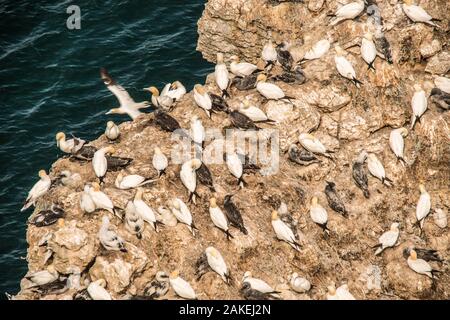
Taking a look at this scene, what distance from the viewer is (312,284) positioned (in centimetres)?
1950

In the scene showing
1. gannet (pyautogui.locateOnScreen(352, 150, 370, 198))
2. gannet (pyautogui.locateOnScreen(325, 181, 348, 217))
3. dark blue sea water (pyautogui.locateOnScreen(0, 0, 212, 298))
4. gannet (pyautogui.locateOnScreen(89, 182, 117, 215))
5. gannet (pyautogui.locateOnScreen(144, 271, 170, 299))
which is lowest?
dark blue sea water (pyautogui.locateOnScreen(0, 0, 212, 298))

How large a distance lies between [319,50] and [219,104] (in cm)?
402

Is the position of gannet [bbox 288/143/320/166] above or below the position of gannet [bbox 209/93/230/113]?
below

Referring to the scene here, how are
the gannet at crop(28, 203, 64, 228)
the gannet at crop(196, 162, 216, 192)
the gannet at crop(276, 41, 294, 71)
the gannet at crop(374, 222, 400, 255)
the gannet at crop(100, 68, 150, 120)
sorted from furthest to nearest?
the gannet at crop(100, 68, 150, 120), the gannet at crop(276, 41, 294, 71), the gannet at crop(374, 222, 400, 255), the gannet at crop(196, 162, 216, 192), the gannet at crop(28, 203, 64, 228)

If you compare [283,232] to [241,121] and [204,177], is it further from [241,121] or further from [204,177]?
[241,121]

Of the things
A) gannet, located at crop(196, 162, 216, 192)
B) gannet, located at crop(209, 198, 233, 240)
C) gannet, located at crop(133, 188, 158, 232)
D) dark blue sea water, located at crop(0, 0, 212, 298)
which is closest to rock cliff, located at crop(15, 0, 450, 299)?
gannet, located at crop(196, 162, 216, 192)

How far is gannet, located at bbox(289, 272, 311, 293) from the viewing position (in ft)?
61.5

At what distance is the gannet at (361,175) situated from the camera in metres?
21.2

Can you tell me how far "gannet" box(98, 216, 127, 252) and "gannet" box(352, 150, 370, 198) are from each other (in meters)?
7.65

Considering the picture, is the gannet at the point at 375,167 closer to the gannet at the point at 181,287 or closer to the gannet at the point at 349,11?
the gannet at the point at 349,11

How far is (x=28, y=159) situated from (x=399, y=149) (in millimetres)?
17379

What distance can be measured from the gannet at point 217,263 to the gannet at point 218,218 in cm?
82

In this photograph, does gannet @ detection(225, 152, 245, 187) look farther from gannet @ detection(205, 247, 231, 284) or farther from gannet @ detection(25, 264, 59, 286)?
gannet @ detection(25, 264, 59, 286)

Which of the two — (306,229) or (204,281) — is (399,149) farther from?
(204,281)
